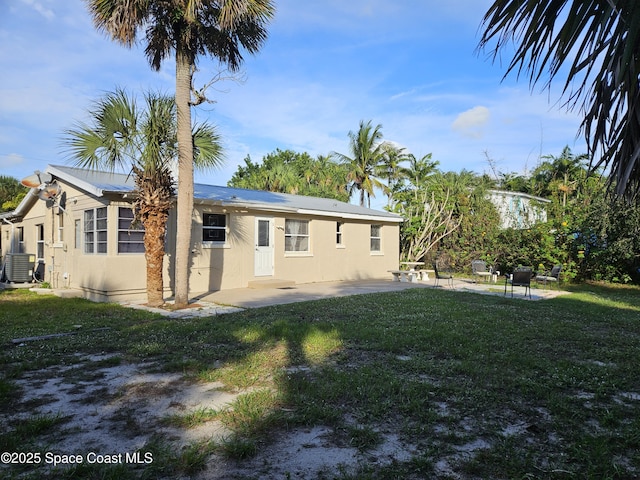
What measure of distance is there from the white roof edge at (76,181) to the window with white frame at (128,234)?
29.6 inches

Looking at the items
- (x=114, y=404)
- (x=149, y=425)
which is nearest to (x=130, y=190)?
(x=114, y=404)

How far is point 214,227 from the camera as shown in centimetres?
1313

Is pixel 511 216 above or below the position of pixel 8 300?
above

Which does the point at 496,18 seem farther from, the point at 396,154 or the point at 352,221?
the point at 396,154

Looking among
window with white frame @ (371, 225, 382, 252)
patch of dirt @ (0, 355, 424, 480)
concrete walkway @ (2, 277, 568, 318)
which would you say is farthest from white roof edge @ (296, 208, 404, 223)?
patch of dirt @ (0, 355, 424, 480)

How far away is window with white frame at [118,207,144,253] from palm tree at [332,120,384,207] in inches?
1002

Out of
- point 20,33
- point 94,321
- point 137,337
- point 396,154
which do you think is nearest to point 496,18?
point 137,337

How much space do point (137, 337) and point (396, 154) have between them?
101ft

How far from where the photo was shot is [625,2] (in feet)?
7.55

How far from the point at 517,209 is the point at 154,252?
1555 cm

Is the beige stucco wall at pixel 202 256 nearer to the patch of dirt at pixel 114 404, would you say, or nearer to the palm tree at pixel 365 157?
the patch of dirt at pixel 114 404

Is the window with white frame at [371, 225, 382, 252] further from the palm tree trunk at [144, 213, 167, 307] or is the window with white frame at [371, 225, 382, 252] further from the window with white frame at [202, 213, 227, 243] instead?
the palm tree trunk at [144, 213, 167, 307]

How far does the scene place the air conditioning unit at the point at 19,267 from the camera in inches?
582

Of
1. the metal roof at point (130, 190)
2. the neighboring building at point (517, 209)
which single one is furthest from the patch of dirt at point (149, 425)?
the neighboring building at point (517, 209)
